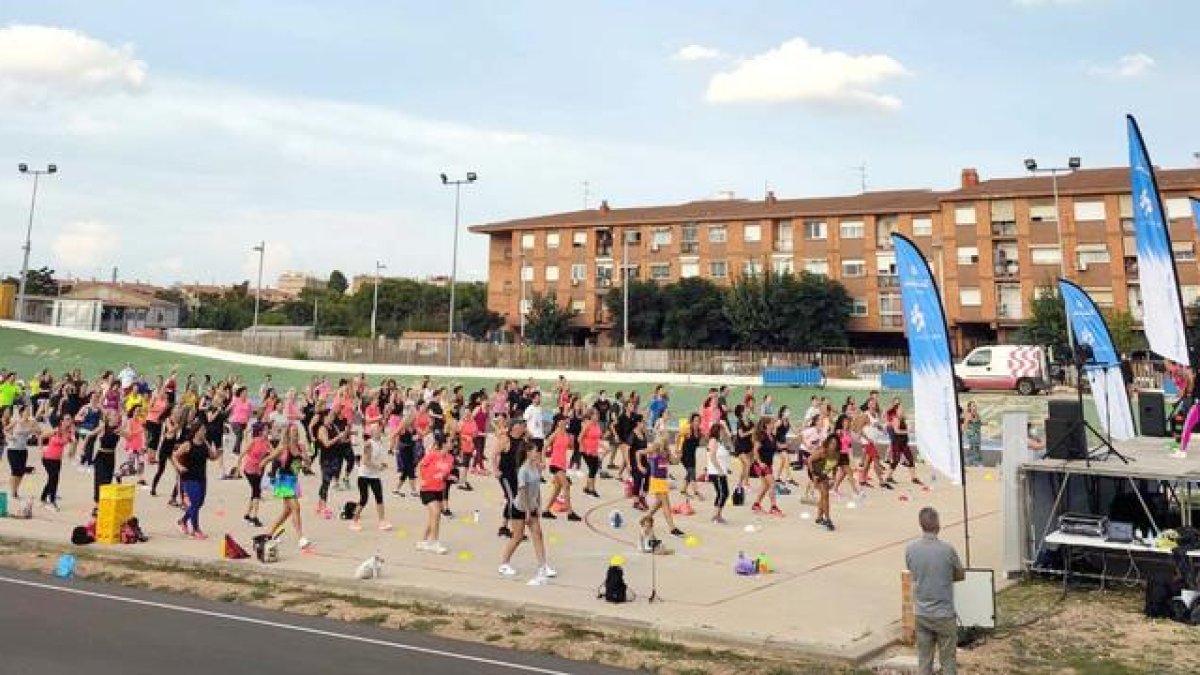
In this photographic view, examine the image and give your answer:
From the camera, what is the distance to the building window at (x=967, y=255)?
197 ft

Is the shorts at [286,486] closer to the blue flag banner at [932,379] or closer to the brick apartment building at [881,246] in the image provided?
the blue flag banner at [932,379]

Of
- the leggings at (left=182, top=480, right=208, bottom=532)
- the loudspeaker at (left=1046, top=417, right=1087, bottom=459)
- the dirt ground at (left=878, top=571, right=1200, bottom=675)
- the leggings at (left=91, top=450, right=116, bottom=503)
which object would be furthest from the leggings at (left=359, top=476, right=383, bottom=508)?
the loudspeaker at (left=1046, top=417, right=1087, bottom=459)

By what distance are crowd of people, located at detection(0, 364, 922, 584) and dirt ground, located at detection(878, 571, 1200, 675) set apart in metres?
4.74

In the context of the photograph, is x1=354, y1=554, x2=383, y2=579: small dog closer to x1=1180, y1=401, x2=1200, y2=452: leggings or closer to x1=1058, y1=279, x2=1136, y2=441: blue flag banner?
x1=1180, y1=401, x2=1200, y2=452: leggings

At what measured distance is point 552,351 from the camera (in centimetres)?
5834

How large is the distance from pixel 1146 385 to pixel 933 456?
38.0 metres

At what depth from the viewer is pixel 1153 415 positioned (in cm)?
1691

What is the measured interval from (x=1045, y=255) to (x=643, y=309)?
28108 millimetres

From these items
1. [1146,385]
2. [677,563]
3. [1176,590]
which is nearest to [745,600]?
[677,563]

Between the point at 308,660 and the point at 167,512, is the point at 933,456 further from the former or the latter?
the point at 167,512

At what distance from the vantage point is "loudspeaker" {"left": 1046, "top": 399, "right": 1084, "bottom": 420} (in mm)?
11703

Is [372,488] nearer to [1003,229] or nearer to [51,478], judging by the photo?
[51,478]

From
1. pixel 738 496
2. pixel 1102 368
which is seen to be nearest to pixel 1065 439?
pixel 1102 368

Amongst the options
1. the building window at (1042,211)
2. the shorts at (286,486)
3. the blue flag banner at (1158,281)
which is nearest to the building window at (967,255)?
the building window at (1042,211)
